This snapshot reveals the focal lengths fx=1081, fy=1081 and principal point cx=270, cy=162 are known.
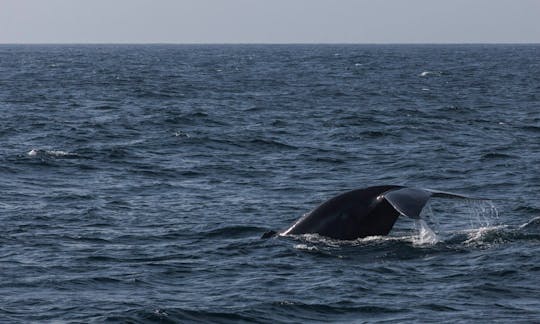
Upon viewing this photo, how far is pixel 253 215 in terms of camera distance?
2538 cm

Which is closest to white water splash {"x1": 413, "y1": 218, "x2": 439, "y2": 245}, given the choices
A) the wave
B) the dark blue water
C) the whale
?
the dark blue water

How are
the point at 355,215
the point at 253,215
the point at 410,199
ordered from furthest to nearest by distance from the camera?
the point at 253,215, the point at 355,215, the point at 410,199

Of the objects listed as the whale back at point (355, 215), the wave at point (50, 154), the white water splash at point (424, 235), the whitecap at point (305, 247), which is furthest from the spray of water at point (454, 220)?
the wave at point (50, 154)

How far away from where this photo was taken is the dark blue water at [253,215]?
17219 mm

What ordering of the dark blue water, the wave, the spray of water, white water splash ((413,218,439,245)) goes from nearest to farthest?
1. the dark blue water
2. white water splash ((413,218,439,245))
3. the spray of water
4. the wave

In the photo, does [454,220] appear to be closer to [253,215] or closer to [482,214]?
[482,214]

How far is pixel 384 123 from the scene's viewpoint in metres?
50.0

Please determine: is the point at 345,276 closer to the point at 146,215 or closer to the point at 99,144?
the point at 146,215

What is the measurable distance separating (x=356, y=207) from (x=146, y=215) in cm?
733

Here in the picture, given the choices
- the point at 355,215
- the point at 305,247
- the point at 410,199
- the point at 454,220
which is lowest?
the point at 454,220

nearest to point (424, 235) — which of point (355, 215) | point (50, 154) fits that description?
point (355, 215)

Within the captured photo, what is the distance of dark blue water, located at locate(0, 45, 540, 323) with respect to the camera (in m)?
17.2

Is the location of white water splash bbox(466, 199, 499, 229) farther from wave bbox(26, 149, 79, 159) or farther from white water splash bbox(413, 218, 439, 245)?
wave bbox(26, 149, 79, 159)

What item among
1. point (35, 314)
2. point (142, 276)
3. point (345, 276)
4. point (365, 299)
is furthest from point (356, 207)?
point (35, 314)
